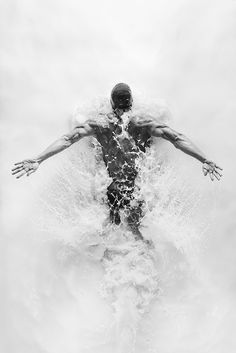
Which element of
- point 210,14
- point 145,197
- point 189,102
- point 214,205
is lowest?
point 145,197

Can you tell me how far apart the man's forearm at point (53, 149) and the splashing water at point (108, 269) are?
461 mm

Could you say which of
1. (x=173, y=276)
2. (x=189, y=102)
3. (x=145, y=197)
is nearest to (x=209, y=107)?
(x=189, y=102)

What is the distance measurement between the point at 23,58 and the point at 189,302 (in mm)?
2568

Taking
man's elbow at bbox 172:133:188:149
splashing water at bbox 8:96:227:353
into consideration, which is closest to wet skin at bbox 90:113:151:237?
splashing water at bbox 8:96:227:353

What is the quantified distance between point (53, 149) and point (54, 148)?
11 millimetres

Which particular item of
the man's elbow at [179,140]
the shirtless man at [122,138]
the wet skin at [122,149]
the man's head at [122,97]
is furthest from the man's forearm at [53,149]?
the man's elbow at [179,140]

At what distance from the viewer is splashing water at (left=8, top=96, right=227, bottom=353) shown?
4.13 metres

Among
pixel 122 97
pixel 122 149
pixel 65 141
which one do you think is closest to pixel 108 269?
pixel 122 149

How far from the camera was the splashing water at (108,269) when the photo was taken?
413 cm

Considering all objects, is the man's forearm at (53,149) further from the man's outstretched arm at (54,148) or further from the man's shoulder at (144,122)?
the man's shoulder at (144,122)

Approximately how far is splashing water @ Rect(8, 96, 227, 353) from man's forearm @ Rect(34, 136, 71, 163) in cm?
46

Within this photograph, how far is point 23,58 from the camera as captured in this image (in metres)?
4.74

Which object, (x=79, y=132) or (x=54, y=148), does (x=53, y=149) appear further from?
(x=79, y=132)
